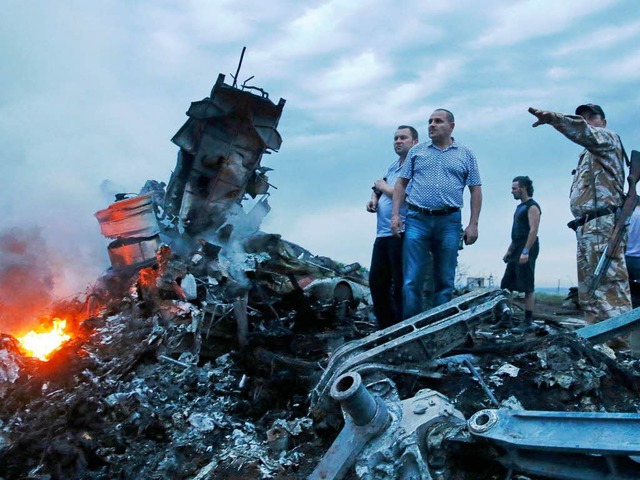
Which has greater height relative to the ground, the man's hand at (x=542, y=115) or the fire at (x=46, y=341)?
the fire at (x=46, y=341)

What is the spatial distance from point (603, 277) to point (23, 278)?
12.0 m

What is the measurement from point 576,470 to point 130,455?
2652 millimetres

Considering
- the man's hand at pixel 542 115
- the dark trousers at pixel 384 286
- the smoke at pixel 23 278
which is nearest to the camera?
the man's hand at pixel 542 115

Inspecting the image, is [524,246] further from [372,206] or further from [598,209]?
[372,206]

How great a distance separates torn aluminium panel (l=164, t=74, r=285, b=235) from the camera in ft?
29.2

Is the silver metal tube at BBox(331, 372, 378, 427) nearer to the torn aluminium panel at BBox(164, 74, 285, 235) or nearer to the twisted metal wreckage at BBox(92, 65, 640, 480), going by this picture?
the twisted metal wreckage at BBox(92, 65, 640, 480)

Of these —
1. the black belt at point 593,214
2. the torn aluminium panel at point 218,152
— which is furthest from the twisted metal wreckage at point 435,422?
the torn aluminium panel at point 218,152

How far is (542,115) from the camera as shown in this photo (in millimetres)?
3719

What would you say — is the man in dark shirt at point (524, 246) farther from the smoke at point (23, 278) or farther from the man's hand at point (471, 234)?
the smoke at point (23, 278)

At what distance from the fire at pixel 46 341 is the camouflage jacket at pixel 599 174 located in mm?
5393

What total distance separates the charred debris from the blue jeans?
0.43 meters

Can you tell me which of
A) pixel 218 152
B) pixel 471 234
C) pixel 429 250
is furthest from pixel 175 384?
pixel 218 152

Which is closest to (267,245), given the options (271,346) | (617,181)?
(271,346)

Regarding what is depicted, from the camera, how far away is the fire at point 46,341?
5638mm
